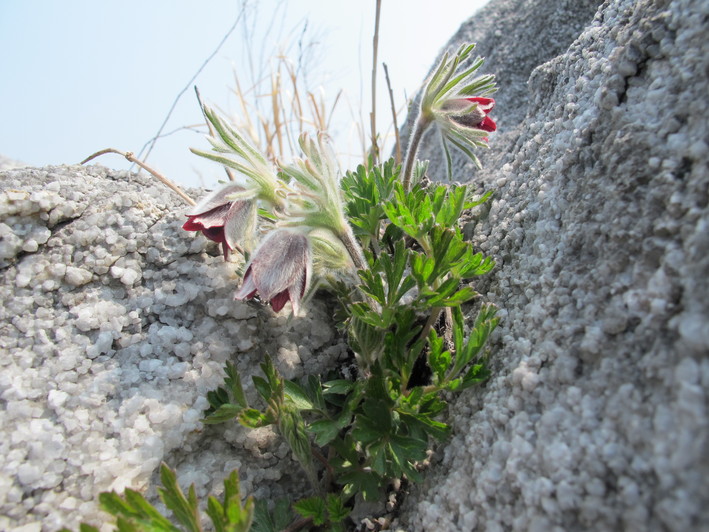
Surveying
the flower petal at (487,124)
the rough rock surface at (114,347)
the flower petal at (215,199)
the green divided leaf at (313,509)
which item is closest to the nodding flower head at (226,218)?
the flower petal at (215,199)

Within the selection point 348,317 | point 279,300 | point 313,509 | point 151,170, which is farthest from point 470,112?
point 313,509

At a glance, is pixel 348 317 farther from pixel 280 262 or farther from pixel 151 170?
pixel 151 170

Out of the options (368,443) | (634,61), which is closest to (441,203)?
(634,61)

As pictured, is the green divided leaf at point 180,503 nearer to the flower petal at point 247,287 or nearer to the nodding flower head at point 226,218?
the flower petal at point 247,287

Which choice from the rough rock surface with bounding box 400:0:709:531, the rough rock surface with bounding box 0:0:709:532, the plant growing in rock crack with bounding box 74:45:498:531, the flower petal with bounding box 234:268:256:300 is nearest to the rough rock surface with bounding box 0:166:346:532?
the rough rock surface with bounding box 0:0:709:532

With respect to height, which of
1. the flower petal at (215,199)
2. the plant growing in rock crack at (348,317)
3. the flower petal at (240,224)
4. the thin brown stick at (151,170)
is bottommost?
the plant growing in rock crack at (348,317)

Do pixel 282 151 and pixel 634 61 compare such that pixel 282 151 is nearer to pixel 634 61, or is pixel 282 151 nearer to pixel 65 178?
pixel 65 178

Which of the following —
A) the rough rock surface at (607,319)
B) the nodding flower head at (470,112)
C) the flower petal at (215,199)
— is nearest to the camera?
the rough rock surface at (607,319)
